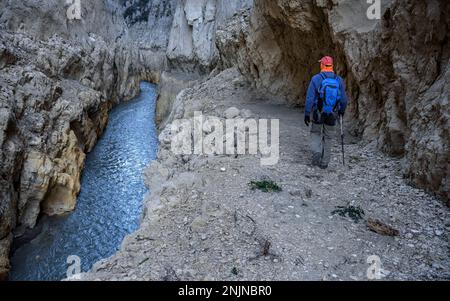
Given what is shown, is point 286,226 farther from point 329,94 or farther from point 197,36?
point 197,36

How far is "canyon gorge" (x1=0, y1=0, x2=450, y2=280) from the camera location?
585cm

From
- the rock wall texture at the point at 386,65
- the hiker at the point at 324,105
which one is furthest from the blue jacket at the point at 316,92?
the rock wall texture at the point at 386,65

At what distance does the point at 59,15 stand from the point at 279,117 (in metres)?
19.3

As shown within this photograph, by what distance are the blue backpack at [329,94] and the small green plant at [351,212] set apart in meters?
2.10

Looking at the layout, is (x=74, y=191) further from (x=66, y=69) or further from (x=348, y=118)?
(x=348, y=118)

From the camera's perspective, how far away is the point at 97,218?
1515cm

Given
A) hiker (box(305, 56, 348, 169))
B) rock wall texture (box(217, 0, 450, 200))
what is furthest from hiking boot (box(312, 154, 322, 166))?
rock wall texture (box(217, 0, 450, 200))

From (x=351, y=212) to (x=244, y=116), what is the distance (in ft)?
21.0

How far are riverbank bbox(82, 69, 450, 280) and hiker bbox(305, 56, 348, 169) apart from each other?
54cm

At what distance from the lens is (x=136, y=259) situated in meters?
5.55

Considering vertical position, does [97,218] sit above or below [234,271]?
below

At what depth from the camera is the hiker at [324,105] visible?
7.34 metres

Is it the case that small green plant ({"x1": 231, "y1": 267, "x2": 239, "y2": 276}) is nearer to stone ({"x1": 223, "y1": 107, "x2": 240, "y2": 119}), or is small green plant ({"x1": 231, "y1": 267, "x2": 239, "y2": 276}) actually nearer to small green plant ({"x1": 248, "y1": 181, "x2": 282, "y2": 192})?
small green plant ({"x1": 248, "y1": 181, "x2": 282, "y2": 192})

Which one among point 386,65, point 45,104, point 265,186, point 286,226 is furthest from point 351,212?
point 45,104
